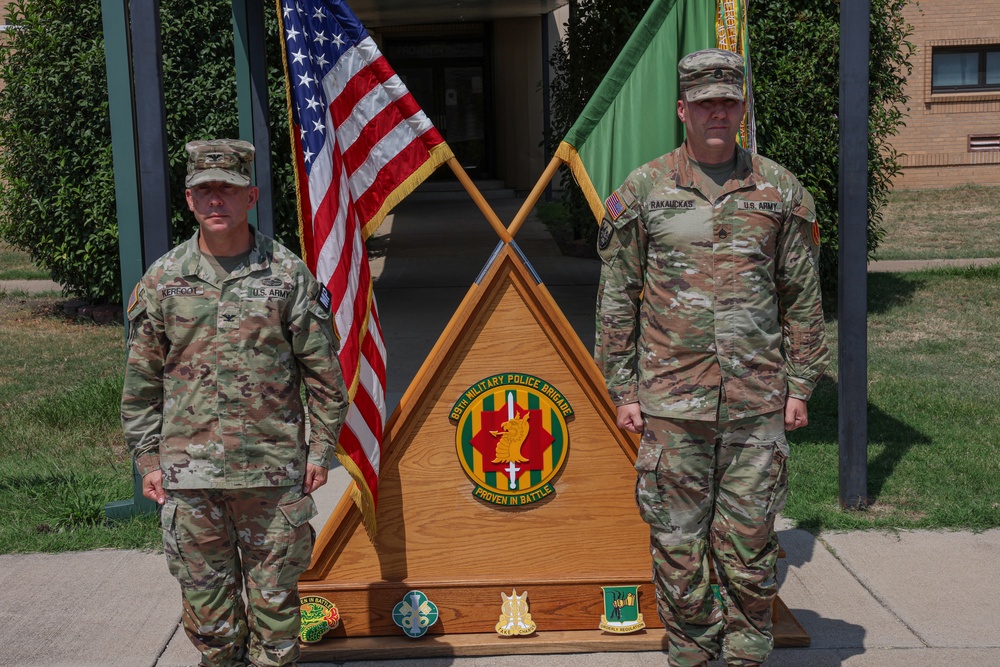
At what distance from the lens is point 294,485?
352 centimetres

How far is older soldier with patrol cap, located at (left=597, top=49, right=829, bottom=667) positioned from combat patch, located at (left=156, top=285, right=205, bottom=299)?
128cm

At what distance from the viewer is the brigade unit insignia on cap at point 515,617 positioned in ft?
13.7

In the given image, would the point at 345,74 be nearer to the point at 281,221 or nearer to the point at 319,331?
the point at 319,331

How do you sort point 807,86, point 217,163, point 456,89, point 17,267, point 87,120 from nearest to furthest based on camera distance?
point 217,163, point 807,86, point 87,120, point 17,267, point 456,89

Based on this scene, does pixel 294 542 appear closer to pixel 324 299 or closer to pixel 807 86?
pixel 324 299

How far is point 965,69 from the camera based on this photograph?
67.5ft

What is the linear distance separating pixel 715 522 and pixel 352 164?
1.82 meters

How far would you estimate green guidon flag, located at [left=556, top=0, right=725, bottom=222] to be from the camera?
4309 mm

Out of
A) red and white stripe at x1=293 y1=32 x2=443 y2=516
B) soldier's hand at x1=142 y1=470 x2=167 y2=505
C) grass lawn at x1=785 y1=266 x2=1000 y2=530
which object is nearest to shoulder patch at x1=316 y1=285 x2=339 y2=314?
red and white stripe at x1=293 y1=32 x2=443 y2=516

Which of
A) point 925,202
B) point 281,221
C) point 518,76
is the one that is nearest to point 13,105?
point 281,221

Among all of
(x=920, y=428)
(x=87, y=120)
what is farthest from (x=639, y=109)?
(x=87, y=120)

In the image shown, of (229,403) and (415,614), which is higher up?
(229,403)

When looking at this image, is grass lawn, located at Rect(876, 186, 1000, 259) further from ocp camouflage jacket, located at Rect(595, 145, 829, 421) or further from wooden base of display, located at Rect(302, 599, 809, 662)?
ocp camouflage jacket, located at Rect(595, 145, 829, 421)

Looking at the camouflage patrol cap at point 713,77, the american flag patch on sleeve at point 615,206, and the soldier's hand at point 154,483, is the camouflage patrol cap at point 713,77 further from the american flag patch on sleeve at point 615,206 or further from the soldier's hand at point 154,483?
the soldier's hand at point 154,483
